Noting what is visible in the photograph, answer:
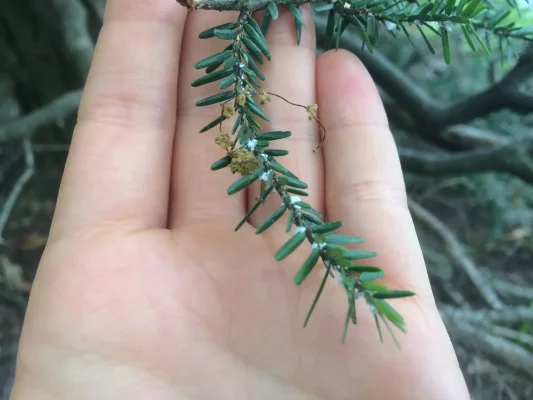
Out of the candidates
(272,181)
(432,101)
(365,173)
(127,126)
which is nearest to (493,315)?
(432,101)

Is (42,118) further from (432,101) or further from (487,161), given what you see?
(487,161)

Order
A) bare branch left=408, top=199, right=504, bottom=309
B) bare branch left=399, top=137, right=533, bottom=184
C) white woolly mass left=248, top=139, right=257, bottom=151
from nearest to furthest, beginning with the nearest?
white woolly mass left=248, top=139, right=257, bottom=151
bare branch left=399, top=137, right=533, bottom=184
bare branch left=408, top=199, right=504, bottom=309

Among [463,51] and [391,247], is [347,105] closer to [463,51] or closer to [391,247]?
[391,247]

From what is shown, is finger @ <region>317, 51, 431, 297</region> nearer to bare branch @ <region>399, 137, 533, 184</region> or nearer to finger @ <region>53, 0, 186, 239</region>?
finger @ <region>53, 0, 186, 239</region>

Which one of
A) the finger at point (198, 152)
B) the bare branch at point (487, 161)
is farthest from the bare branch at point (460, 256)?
the finger at point (198, 152)

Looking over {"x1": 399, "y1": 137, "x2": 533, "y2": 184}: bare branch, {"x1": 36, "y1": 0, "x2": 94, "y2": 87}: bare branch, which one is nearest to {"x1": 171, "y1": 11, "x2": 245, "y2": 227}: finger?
{"x1": 36, "y1": 0, "x2": 94, "y2": 87}: bare branch

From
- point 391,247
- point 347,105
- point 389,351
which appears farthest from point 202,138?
point 389,351

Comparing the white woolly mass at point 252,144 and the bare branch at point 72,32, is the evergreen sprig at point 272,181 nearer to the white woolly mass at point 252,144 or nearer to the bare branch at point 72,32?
the white woolly mass at point 252,144
